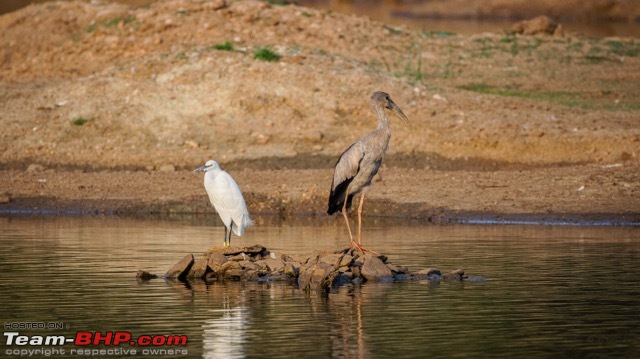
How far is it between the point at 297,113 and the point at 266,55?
199 cm

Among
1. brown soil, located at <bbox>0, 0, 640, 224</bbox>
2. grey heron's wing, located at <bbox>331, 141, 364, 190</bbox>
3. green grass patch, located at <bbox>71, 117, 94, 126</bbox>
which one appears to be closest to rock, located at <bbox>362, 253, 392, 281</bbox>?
grey heron's wing, located at <bbox>331, 141, 364, 190</bbox>

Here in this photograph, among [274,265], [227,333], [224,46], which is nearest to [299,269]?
[274,265]

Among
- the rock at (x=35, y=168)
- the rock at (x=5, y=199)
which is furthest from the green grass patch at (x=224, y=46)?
the rock at (x=5, y=199)

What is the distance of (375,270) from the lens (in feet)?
49.9

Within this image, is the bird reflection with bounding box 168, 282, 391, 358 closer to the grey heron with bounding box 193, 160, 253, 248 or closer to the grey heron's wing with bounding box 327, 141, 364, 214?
the grey heron with bounding box 193, 160, 253, 248

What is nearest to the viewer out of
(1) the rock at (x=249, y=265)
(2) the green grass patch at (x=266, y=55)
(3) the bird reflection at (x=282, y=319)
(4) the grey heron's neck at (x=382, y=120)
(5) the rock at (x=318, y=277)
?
(3) the bird reflection at (x=282, y=319)

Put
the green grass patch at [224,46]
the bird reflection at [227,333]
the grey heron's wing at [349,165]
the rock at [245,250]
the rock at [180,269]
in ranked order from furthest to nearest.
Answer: the green grass patch at [224,46]
the grey heron's wing at [349,165]
the rock at [245,250]
the rock at [180,269]
the bird reflection at [227,333]

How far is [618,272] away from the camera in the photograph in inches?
598

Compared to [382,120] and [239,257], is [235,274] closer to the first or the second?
[239,257]

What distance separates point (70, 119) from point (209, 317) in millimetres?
15592

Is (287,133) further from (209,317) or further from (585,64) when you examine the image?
(209,317)

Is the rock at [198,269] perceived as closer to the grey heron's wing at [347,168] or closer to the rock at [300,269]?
the rock at [300,269]

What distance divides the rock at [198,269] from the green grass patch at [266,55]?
1356 cm

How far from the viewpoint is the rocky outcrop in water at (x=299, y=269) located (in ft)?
48.8
